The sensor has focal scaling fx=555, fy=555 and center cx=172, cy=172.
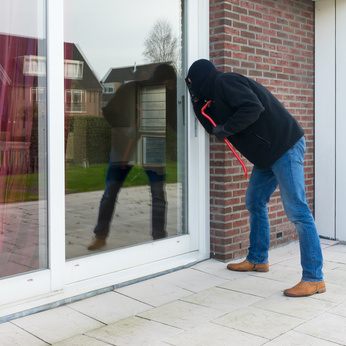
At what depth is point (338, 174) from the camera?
530 centimetres

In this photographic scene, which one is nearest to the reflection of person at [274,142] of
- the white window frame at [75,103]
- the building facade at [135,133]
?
the building facade at [135,133]

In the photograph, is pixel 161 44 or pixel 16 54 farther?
pixel 161 44

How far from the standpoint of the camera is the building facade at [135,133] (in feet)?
10.8

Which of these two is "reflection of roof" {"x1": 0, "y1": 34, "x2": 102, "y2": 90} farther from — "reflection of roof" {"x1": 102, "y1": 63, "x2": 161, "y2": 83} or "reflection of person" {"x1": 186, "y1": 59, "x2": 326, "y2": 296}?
"reflection of person" {"x1": 186, "y1": 59, "x2": 326, "y2": 296}

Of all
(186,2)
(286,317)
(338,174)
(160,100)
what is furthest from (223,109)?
(338,174)

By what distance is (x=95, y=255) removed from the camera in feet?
12.2

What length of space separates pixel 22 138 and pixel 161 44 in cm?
145

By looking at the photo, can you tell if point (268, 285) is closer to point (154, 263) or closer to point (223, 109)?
point (154, 263)

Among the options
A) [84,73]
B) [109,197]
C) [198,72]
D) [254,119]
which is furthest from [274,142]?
[84,73]

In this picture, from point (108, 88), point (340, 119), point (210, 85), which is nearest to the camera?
point (108, 88)

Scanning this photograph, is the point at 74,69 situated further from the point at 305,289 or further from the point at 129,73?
the point at 305,289

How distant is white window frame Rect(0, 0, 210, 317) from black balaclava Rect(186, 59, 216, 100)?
1.13 feet

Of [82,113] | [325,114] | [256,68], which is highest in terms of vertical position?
[256,68]

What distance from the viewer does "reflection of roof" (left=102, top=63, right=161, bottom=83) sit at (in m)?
3.77
